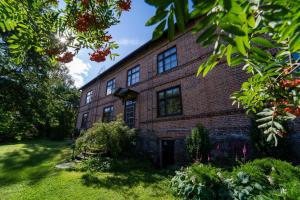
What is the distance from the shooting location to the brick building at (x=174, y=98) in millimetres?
7875

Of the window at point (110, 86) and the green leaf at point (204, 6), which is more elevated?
the window at point (110, 86)

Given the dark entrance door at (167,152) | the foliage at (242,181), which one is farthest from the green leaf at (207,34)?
the dark entrance door at (167,152)

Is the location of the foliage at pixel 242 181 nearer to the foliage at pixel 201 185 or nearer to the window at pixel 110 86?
the foliage at pixel 201 185

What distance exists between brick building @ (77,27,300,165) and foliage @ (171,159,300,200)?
280 cm

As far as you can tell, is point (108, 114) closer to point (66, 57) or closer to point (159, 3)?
point (66, 57)

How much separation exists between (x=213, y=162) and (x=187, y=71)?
5.02 m

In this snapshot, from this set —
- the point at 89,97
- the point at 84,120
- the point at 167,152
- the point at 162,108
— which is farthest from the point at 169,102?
the point at 84,120

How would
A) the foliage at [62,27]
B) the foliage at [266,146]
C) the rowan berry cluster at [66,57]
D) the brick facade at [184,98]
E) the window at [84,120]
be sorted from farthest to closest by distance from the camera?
the window at [84,120]
the brick facade at [184,98]
the foliage at [266,146]
the rowan berry cluster at [66,57]
the foliage at [62,27]

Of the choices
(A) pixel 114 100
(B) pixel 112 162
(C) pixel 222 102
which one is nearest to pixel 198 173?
(C) pixel 222 102

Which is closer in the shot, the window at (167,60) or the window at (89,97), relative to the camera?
the window at (167,60)

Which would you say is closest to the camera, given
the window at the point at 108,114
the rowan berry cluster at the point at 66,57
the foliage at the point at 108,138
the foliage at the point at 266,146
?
the rowan berry cluster at the point at 66,57

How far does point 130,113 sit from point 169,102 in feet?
13.9

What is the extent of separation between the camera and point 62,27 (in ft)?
8.48

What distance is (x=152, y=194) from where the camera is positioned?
5.84 metres
